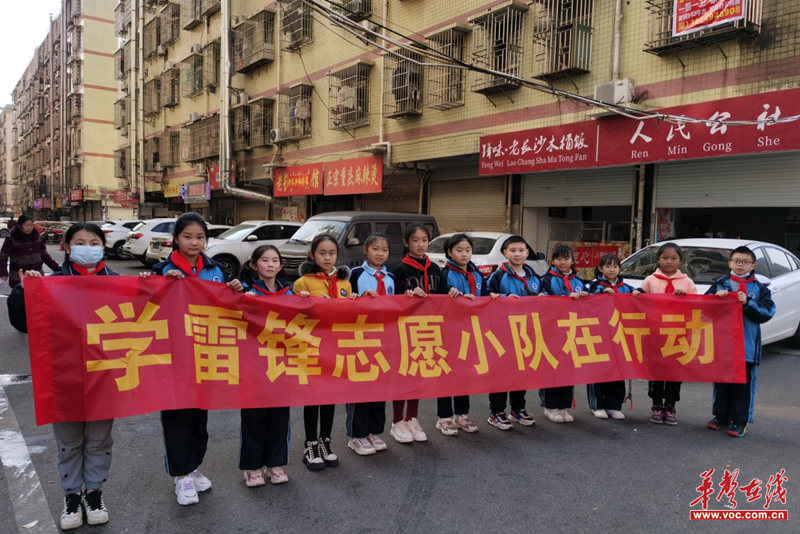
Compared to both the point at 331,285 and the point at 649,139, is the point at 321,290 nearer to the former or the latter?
the point at 331,285

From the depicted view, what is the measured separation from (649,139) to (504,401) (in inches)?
277

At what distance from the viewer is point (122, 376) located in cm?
318

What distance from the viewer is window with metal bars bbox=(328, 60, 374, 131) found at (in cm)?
Answer: 1612

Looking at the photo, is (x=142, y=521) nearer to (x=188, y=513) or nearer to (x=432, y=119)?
(x=188, y=513)

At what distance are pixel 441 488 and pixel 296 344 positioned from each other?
1306 millimetres

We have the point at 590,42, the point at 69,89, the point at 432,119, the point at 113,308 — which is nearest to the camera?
the point at 113,308

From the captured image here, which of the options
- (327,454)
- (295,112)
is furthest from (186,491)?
(295,112)

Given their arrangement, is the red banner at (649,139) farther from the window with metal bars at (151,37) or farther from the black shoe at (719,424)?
the window with metal bars at (151,37)

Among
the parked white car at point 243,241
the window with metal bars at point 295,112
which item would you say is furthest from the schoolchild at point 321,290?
the window with metal bars at point 295,112

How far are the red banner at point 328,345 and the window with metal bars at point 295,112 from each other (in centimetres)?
1575

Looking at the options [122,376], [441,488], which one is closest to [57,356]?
[122,376]

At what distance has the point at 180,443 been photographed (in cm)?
322

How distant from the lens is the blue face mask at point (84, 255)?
3.22m

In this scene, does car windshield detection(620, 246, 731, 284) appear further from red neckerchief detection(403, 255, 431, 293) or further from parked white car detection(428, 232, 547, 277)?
red neckerchief detection(403, 255, 431, 293)
